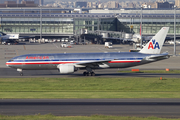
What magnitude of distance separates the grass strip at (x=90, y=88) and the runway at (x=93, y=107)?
261cm

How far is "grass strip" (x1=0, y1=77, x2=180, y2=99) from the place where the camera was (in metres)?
34.0

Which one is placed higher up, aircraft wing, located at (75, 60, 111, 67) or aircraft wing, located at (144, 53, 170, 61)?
aircraft wing, located at (144, 53, 170, 61)

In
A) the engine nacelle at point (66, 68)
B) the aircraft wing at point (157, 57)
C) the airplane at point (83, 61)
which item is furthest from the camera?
the airplane at point (83, 61)

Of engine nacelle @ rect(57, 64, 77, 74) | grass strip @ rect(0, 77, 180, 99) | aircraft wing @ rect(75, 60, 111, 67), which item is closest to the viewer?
grass strip @ rect(0, 77, 180, 99)

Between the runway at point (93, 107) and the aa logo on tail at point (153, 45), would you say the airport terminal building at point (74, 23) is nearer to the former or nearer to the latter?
the aa logo on tail at point (153, 45)

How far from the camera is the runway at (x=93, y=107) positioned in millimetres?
25906

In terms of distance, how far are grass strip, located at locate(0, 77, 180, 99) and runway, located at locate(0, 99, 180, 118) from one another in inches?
103

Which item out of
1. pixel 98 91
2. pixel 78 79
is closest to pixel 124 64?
pixel 78 79

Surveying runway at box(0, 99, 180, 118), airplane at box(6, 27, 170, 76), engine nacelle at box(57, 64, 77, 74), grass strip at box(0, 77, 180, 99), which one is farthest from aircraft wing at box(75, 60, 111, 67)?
runway at box(0, 99, 180, 118)

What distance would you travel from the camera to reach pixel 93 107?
1104 inches

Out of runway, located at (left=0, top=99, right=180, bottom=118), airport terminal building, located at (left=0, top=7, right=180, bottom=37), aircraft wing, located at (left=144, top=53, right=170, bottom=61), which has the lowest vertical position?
runway, located at (left=0, top=99, right=180, bottom=118)

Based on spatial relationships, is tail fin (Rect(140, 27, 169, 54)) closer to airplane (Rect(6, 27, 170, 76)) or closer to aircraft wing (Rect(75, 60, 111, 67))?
airplane (Rect(6, 27, 170, 76))

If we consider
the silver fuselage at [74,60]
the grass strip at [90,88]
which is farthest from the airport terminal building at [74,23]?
the grass strip at [90,88]

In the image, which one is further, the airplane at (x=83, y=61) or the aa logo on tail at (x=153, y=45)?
the aa logo on tail at (x=153, y=45)
